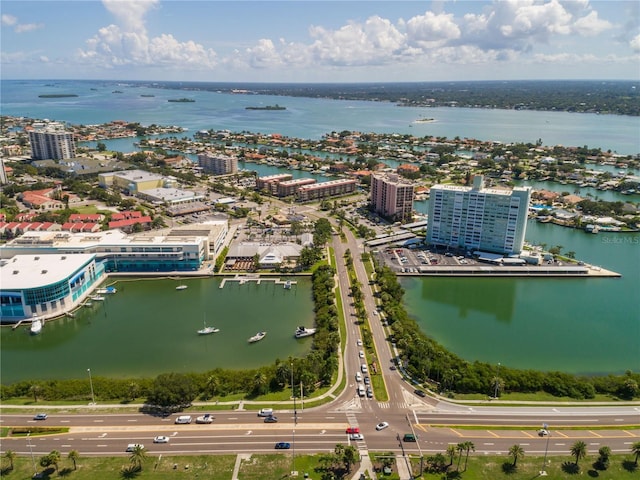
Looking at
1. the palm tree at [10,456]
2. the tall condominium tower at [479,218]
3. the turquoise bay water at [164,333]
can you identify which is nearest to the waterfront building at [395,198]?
the tall condominium tower at [479,218]

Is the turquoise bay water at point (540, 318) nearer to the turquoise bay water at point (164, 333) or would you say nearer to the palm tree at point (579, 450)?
the palm tree at point (579, 450)

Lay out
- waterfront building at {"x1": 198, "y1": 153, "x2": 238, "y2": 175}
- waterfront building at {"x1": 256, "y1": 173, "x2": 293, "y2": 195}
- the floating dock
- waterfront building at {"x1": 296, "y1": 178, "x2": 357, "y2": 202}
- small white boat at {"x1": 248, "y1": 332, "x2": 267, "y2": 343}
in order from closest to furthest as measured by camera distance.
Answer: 1. small white boat at {"x1": 248, "y1": 332, "x2": 267, "y2": 343}
2. the floating dock
3. waterfront building at {"x1": 296, "y1": 178, "x2": 357, "y2": 202}
4. waterfront building at {"x1": 256, "y1": 173, "x2": 293, "y2": 195}
5. waterfront building at {"x1": 198, "y1": 153, "x2": 238, "y2": 175}

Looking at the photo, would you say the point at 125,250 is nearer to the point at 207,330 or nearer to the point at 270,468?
the point at 207,330

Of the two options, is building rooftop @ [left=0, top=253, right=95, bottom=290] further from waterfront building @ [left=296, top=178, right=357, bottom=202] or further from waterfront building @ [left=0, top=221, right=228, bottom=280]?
waterfront building @ [left=296, top=178, right=357, bottom=202]

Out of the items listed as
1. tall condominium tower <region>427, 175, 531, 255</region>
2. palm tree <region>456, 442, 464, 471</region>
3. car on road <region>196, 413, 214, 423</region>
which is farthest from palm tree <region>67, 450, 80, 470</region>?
tall condominium tower <region>427, 175, 531, 255</region>

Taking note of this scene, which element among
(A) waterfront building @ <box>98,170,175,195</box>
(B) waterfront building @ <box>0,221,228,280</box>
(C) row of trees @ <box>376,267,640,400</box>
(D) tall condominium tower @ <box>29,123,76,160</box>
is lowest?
(C) row of trees @ <box>376,267,640,400</box>

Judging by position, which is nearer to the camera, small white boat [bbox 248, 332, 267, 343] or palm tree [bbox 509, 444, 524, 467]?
palm tree [bbox 509, 444, 524, 467]

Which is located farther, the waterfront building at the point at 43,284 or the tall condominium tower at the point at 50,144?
the tall condominium tower at the point at 50,144
